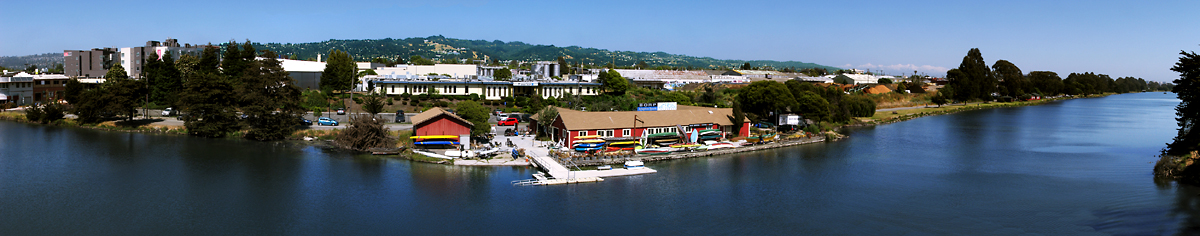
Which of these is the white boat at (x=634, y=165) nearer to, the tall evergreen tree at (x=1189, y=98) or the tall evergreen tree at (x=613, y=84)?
the tall evergreen tree at (x=1189, y=98)

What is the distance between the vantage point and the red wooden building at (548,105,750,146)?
2773cm

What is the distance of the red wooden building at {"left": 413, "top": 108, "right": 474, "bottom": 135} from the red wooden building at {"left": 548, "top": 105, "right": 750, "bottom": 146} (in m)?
3.79

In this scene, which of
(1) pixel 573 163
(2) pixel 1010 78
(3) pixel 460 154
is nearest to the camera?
(1) pixel 573 163

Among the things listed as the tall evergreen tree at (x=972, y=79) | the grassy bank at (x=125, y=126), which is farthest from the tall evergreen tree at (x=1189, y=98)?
the tall evergreen tree at (x=972, y=79)

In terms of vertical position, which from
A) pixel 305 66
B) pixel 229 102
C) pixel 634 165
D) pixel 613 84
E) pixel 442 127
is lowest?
pixel 634 165

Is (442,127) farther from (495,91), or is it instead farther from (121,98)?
(121,98)

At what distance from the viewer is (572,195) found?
1975cm

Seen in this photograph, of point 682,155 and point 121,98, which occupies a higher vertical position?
point 121,98

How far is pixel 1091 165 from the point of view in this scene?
2766 cm

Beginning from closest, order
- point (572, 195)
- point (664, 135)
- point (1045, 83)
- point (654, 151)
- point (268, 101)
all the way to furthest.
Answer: point (572, 195) → point (654, 151) → point (664, 135) → point (268, 101) → point (1045, 83)

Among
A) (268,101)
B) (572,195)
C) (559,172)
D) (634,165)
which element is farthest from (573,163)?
(268,101)

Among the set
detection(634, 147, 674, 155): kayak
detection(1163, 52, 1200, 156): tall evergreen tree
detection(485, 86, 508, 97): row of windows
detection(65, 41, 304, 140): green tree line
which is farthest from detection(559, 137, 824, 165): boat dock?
detection(485, 86, 508, 97): row of windows

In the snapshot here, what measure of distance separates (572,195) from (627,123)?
970cm

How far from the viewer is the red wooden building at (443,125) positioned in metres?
27.6
